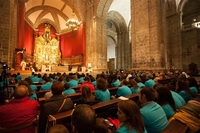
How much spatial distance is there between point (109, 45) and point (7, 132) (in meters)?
23.2

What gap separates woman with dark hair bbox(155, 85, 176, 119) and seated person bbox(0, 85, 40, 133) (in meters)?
2.13

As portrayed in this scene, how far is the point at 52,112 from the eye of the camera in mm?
1829

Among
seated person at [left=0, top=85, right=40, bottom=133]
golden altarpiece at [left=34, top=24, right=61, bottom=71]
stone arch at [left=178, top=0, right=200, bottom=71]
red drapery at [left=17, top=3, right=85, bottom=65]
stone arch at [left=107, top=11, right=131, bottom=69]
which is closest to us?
seated person at [left=0, top=85, right=40, bottom=133]

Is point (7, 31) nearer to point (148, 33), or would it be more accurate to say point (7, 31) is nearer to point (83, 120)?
point (83, 120)

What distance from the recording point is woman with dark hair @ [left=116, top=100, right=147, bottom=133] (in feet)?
3.76

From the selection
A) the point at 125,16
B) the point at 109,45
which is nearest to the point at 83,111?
the point at 125,16

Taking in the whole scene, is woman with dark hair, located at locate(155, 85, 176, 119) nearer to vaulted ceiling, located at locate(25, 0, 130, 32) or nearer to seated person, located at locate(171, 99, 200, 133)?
seated person, located at locate(171, 99, 200, 133)

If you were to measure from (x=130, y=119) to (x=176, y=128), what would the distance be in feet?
2.37

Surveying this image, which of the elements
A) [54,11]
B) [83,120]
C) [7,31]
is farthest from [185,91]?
[54,11]

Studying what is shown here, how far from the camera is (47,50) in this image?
61.6 feet

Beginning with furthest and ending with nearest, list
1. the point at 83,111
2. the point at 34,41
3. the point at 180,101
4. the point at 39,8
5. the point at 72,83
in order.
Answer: the point at 34,41 → the point at 39,8 → the point at 72,83 → the point at 180,101 → the point at 83,111

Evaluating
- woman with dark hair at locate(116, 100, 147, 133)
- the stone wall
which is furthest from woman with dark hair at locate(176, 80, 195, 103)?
the stone wall

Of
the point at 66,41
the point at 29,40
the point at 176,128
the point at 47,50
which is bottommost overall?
the point at 176,128

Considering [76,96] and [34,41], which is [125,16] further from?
[76,96]
